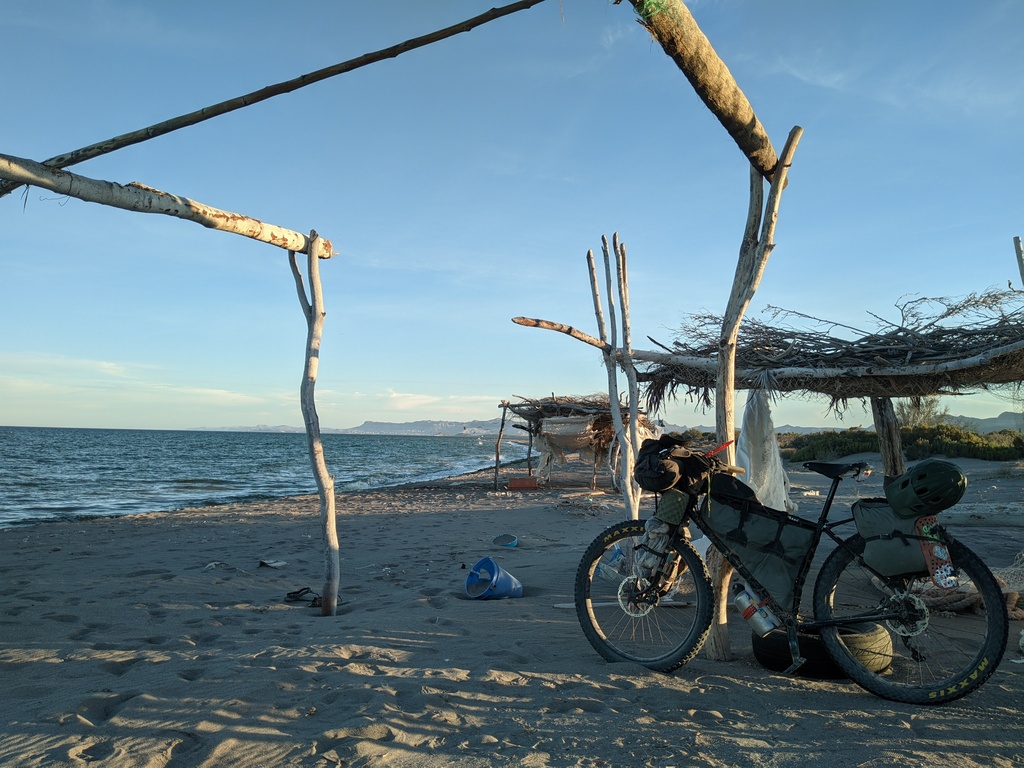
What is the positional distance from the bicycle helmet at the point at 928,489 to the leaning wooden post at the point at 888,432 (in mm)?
4129

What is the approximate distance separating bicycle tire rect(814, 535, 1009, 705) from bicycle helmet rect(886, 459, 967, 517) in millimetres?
193

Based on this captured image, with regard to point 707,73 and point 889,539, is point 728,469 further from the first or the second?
point 707,73

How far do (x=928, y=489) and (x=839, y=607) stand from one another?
3.43 ft

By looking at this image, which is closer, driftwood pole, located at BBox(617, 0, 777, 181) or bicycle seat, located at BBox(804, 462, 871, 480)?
driftwood pole, located at BBox(617, 0, 777, 181)

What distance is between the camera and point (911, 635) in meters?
3.05

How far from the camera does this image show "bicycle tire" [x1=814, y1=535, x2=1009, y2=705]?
9.37 feet

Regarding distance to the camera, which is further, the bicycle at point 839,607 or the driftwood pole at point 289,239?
the driftwood pole at point 289,239

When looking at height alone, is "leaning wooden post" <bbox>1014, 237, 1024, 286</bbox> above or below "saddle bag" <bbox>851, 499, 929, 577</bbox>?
above

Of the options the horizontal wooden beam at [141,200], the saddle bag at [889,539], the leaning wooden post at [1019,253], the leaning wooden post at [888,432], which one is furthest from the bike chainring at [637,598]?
the leaning wooden post at [1019,253]

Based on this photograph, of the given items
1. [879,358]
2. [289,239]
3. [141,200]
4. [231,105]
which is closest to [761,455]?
[879,358]

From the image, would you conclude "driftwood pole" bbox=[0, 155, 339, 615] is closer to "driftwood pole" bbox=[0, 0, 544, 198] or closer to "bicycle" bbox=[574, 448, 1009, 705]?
"driftwood pole" bbox=[0, 0, 544, 198]

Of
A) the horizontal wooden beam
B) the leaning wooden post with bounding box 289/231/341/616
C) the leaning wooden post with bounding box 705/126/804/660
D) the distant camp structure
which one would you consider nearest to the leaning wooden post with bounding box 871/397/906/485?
the leaning wooden post with bounding box 705/126/804/660

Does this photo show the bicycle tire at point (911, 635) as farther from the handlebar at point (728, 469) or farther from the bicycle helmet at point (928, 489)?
the handlebar at point (728, 469)

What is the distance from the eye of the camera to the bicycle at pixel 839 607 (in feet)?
9.61
